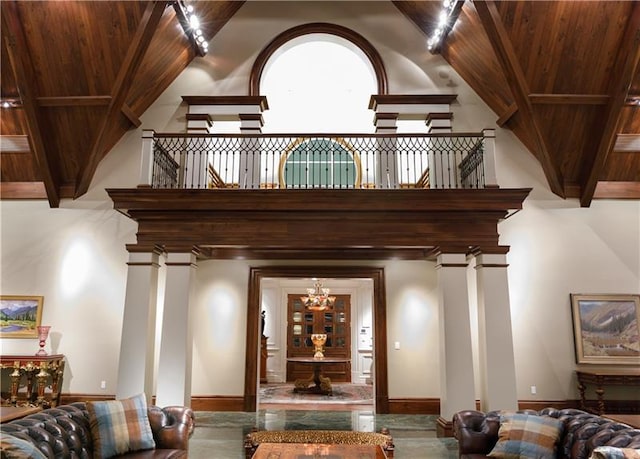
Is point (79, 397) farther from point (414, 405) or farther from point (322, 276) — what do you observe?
point (414, 405)

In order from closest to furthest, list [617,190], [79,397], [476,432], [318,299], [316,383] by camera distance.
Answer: [476,432], [79,397], [617,190], [316,383], [318,299]

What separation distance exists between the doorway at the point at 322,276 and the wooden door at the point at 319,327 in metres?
4.63

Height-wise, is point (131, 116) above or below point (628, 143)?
above

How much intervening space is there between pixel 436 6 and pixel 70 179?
23.3ft

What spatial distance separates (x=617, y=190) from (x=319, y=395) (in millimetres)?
6954

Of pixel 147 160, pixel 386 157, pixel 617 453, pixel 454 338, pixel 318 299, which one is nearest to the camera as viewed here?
pixel 617 453

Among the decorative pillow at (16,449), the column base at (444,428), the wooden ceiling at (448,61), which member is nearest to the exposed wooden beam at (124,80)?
the wooden ceiling at (448,61)

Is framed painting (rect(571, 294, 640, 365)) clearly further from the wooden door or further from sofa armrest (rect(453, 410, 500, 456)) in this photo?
the wooden door

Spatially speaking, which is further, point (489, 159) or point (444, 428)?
point (489, 159)

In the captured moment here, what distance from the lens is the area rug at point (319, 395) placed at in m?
8.52

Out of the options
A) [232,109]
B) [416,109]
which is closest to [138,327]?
[232,109]

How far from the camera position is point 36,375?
21.9 feet

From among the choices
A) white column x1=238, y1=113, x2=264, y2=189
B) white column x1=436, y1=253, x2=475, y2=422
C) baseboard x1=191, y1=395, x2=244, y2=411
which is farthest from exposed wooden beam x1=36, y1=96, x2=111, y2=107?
white column x1=436, y1=253, x2=475, y2=422

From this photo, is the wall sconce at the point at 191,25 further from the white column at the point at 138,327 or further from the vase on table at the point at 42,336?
the vase on table at the point at 42,336
